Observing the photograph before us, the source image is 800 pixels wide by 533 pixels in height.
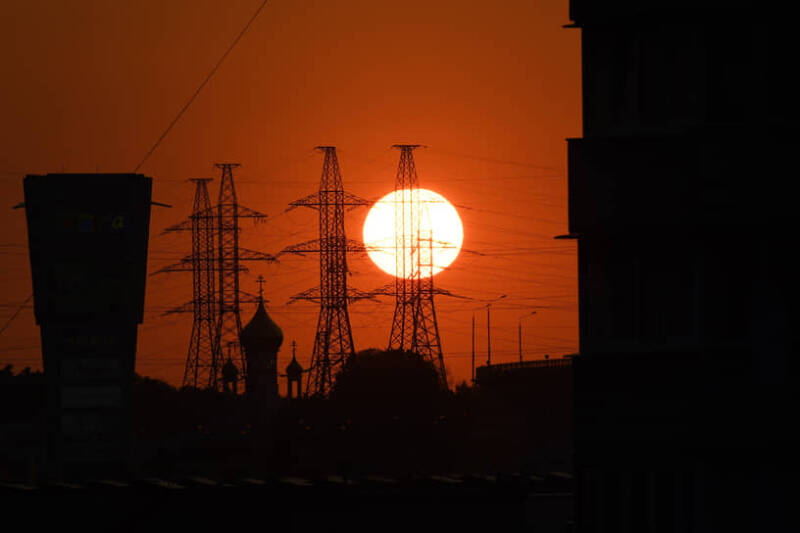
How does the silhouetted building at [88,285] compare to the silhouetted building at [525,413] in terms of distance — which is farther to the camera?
the silhouetted building at [88,285]

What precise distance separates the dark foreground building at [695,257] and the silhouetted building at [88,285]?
5742 inches

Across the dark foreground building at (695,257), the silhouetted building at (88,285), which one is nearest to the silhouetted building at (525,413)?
the silhouetted building at (88,285)

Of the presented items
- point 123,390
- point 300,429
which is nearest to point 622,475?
point 300,429

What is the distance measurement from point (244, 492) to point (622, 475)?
17167mm

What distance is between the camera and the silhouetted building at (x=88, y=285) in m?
163

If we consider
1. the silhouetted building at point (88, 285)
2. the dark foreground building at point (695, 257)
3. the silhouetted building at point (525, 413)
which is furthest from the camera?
the silhouetted building at point (88, 285)

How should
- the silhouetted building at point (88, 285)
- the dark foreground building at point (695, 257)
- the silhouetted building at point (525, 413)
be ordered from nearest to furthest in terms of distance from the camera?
the dark foreground building at point (695, 257), the silhouetted building at point (525, 413), the silhouetted building at point (88, 285)

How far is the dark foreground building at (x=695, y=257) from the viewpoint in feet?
60.6

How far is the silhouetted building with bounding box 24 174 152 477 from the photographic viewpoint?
535 ft

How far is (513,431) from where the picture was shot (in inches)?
5896

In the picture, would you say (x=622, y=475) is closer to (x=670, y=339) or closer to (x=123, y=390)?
(x=670, y=339)

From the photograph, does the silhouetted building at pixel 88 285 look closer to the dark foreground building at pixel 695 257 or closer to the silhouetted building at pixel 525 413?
the silhouetted building at pixel 525 413

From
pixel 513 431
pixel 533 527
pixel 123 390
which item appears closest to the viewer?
pixel 533 527

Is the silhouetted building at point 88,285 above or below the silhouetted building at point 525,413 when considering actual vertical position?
above
